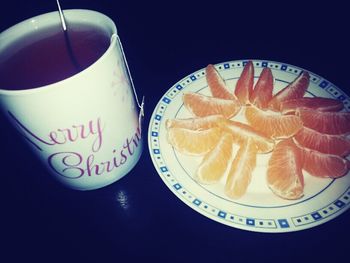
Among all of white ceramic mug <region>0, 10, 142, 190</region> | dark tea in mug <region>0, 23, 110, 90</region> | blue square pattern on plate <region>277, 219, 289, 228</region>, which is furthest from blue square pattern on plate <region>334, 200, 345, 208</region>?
dark tea in mug <region>0, 23, 110, 90</region>

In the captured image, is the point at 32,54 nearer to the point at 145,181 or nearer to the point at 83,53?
the point at 83,53

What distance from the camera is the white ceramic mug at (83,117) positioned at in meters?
0.51

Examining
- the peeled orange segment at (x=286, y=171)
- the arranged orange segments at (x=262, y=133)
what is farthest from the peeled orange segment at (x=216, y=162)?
the peeled orange segment at (x=286, y=171)

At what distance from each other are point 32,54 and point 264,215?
595 millimetres

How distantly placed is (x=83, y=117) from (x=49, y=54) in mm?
185

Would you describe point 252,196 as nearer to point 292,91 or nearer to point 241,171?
point 241,171

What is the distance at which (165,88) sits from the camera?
95 cm

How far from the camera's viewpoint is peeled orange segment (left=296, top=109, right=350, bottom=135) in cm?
76

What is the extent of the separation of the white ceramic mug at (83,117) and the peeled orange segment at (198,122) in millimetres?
112

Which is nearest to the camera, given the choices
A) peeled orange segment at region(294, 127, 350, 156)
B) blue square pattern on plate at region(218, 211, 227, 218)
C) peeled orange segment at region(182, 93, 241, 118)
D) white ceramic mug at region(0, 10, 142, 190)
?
white ceramic mug at region(0, 10, 142, 190)

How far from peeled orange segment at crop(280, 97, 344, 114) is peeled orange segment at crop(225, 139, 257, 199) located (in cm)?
17

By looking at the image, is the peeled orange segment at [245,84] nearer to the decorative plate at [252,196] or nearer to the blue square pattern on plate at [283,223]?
the decorative plate at [252,196]

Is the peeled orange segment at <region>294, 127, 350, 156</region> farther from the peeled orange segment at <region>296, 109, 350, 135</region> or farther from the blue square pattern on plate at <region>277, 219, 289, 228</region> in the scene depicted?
the blue square pattern on plate at <region>277, 219, 289, 228</region>

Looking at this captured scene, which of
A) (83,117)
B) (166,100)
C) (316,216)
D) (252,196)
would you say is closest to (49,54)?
(83,117)
